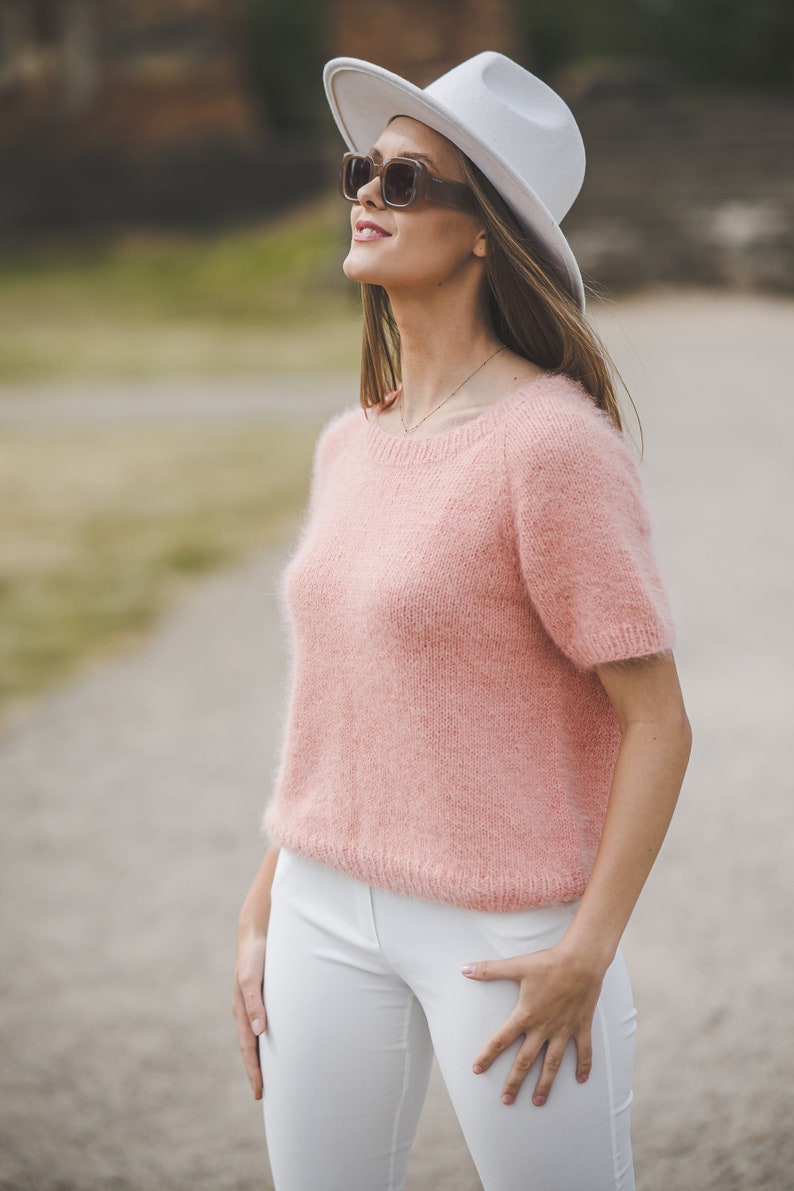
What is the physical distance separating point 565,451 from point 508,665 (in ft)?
0.93

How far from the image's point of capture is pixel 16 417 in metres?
12.4

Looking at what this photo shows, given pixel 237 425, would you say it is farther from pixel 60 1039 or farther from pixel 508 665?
pixel 508 665

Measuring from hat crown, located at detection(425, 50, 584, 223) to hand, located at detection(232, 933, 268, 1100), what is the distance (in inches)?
44.6

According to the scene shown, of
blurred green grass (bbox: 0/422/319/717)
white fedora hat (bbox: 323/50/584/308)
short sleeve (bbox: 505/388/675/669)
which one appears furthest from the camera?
blurred green grass (bbox: 0/422/319/717)

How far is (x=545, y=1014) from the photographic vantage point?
1.53 m

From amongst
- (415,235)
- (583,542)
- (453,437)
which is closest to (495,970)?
(583,542)

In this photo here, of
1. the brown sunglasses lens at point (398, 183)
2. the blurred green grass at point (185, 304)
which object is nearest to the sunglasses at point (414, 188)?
the brown sunglasses lens at point (398, 183)

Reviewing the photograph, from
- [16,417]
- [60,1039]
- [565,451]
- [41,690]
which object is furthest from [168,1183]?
[16,417]

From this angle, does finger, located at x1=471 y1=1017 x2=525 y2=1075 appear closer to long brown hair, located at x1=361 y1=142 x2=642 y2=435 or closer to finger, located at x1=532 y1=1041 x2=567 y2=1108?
finger, located at x1=532 y1=1041 x2=567 y2=1108

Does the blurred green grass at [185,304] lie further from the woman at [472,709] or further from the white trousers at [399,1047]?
the white trousers at [399,1047]

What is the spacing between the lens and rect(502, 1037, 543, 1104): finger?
153cm

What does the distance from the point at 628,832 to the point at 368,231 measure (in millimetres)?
861

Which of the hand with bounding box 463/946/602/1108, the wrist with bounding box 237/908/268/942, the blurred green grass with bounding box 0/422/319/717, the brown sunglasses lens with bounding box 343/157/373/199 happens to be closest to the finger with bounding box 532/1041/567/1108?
the hand with bounding box 463/946/602/1108

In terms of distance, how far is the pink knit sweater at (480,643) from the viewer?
153 centimetres
